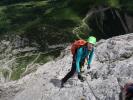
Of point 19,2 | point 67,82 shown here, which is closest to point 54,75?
point 67,82

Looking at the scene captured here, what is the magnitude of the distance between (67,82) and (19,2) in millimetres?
21259

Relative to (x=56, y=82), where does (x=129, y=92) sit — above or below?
above

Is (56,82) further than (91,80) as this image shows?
Yes

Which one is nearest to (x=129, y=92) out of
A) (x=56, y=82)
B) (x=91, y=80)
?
(x=91, y=80)

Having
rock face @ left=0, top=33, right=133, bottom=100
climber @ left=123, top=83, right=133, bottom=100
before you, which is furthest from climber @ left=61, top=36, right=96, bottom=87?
climber @ left=123, top=83, right=133, bottom=100

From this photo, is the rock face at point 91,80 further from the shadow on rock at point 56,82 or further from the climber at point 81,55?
the climber at point 81,55

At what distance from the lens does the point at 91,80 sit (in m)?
10.0

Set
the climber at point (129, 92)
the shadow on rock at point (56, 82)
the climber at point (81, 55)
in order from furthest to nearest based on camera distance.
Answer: the shadow on rock at point (56, 82) → the climber at point (81, 55) → the climber at point (129, 92)

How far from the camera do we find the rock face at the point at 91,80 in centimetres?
948

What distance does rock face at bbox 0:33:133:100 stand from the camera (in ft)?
31.1

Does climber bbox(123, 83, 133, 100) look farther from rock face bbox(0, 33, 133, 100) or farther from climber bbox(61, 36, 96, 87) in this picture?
climber bbox(61, 36, 96, 87)

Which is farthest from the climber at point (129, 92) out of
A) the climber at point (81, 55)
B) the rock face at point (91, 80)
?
the climber at point (81, 55)

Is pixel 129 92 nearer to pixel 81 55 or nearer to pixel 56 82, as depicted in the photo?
pixel 81 55

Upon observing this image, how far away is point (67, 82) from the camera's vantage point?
10328 mm
